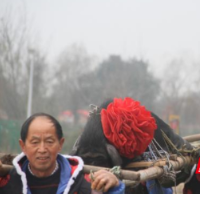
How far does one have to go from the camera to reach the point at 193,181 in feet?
12.1

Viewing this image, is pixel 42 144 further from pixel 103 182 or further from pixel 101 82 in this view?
pixel 101 82

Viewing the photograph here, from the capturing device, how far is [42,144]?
6.49 feet

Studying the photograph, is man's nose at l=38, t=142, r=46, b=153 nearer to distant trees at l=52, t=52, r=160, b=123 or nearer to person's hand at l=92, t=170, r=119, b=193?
person's hand at l=92, t=170, r=119, b=193

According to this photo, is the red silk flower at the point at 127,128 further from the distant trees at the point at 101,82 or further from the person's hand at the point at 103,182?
the distant trees at the point at 101,82

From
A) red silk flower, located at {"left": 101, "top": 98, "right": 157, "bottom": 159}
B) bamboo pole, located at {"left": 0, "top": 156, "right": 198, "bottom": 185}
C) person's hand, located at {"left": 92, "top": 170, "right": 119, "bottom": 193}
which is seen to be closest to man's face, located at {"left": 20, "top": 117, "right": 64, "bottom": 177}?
bamboo pole, located at {"left": 0, "top": 156, "right": 198, "bottom": 185}

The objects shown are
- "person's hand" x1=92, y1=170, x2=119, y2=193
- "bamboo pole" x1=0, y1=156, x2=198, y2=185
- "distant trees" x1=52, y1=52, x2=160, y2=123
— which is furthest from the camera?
"distant trees" x1=52, y1=52, x2=160, y2=123

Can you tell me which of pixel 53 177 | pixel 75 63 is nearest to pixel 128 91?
pixel 75 63

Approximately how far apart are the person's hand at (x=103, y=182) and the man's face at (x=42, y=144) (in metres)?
0.29

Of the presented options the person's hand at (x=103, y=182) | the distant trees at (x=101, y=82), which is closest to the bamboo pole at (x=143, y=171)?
the person's hand at (x=103, y=182)

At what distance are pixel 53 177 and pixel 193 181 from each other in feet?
6.53

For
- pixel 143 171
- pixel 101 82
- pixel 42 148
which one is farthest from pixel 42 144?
pixel 101 82

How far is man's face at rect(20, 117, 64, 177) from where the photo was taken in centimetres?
198

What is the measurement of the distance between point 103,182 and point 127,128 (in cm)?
116

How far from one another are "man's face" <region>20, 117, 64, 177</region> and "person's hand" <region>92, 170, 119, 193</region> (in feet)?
0.95
